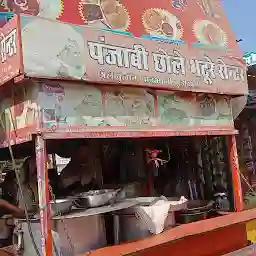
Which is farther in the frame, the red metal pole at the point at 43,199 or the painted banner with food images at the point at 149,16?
the painted banner with food images at the point at 149,16

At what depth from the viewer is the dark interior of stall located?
421 centimetres

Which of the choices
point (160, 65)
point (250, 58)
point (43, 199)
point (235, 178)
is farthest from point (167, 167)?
point (250, 58)

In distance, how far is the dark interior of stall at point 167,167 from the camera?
13.8 feet

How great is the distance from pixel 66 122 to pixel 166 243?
1.25m

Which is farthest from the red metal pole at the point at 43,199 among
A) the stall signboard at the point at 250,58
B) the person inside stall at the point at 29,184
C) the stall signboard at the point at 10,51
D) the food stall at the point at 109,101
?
the stall signboard at the point at 250,58

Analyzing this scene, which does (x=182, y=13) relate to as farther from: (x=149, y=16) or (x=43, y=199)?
(x=43, y=199)

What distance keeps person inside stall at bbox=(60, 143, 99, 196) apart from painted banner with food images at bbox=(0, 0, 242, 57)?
1534mm

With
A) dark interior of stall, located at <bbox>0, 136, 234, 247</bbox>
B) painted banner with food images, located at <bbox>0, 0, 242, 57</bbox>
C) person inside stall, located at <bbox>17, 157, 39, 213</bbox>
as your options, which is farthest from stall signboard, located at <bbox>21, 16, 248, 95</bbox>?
person inside stall, located at <bbox>17, 157, 39, 213</bbox>

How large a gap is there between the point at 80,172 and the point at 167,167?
3.60 ft

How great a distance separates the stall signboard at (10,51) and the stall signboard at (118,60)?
1.8 inches

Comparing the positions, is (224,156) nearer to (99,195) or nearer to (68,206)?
(99,195)

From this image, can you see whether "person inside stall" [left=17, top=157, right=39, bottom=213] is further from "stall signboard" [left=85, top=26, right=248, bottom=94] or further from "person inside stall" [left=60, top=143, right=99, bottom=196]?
"stall signboard" [left=85, top=26, right=248, bottom=94]

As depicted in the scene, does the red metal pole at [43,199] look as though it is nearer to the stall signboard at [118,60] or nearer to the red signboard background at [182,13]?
the stall signboard at [118,60]

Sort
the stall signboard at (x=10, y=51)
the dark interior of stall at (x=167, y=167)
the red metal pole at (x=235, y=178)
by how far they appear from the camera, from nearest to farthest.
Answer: the stall signboard at (x=10, y=51)
the red metal pole at (x=235, y=178)
the dark interior of stall at (x=167, y=167)
